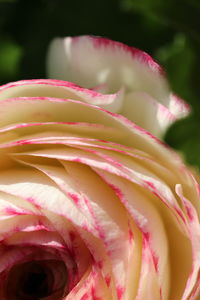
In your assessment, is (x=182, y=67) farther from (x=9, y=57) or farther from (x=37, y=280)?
(x=37, y=280)

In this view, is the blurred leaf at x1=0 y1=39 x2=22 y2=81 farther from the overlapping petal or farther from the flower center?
the flower center

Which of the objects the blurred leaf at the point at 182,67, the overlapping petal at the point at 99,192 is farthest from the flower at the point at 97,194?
the blurred leaf at the point at 182,67

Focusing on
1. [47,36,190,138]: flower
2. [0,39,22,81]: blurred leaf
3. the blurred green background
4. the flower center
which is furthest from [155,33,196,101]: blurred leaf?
the flower center

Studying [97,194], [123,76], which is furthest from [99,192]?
[123,76]

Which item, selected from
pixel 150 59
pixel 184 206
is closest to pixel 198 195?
pixel 184 206

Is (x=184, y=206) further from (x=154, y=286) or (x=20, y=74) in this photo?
(x=20, y=74)
